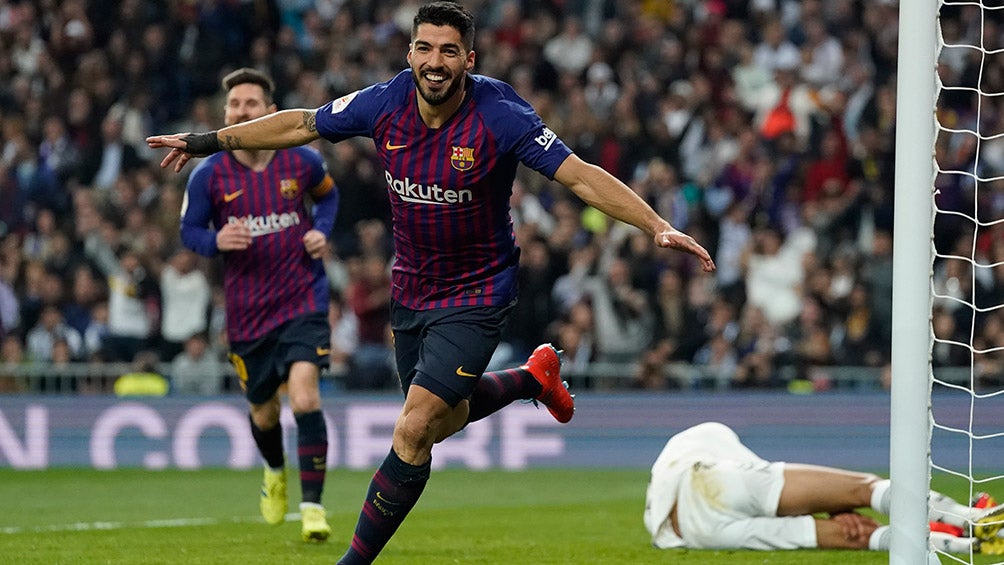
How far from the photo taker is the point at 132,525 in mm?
10031

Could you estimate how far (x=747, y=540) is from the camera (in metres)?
8.12

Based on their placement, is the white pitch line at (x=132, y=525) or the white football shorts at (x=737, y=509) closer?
the white football shorts at (x=737, y=509)

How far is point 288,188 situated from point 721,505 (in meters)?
3.31

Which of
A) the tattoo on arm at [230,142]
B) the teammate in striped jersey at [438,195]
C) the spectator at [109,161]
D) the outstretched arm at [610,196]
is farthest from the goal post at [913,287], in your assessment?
the spectator at [109,161]

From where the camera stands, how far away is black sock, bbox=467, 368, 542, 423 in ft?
25.4

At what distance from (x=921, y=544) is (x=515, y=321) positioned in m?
10.3

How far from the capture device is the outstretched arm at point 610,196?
6.20m

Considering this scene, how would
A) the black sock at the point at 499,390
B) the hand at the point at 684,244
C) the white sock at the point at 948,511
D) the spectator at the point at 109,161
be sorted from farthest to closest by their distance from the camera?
the spectator at the point at 109,161
the black sock at the point at 499,390
the white sock at the point at 948,511
the hand at the point at 684,244

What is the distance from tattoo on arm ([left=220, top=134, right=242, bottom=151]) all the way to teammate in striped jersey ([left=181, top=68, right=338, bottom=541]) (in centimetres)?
227

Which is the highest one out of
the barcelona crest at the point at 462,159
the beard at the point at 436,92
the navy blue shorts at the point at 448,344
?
the beard at the point at 436,92

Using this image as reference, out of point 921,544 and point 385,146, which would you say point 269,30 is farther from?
point 921,544

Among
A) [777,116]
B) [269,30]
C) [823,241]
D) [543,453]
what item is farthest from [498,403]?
[269,30]

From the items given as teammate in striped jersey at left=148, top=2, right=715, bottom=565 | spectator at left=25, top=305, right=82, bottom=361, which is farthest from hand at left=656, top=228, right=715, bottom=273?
spectator at left=25, top=305, right=82, bottom=361

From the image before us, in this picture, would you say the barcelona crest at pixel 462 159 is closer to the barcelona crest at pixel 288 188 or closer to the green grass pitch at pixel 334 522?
the green grass pitch at pixel 334 522
